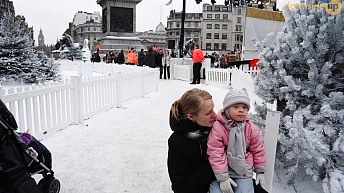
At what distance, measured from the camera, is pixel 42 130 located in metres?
4.78

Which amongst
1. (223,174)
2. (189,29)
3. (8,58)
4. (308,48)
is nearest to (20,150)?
(223,174)

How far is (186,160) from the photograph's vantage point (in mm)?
1961

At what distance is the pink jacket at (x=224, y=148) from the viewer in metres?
1.87

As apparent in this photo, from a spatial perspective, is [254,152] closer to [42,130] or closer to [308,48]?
[308,48]

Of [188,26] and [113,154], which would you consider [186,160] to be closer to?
[113,154]

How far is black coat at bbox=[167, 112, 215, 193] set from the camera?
6.33 feet

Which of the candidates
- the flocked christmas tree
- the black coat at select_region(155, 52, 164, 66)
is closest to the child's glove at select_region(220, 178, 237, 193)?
the flocked christmas tree

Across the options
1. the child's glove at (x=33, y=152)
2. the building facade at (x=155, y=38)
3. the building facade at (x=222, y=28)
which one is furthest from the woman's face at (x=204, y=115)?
the building facade at (x=155, y=38)

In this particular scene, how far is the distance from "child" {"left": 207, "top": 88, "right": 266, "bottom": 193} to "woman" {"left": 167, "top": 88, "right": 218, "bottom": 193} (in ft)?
0.31

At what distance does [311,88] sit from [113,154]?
308 cm

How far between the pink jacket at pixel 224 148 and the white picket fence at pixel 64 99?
135 inches

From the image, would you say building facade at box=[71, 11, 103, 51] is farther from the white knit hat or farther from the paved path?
the white knit hat

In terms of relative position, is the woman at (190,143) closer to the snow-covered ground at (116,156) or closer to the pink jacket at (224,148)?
the pink jacket at (224,148)

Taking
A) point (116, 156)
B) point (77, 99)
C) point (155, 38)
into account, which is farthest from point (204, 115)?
point (155, 38)
